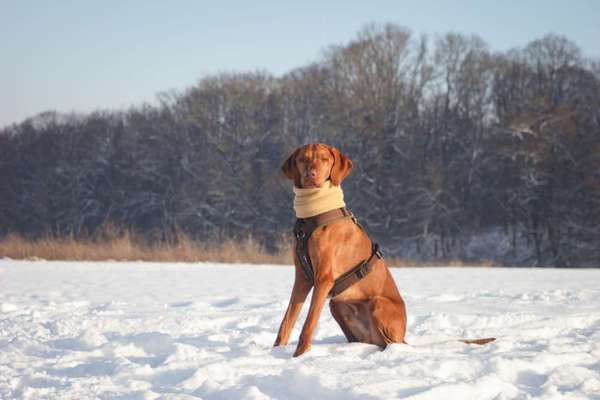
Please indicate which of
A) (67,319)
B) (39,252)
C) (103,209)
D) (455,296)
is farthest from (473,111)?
(67,319)

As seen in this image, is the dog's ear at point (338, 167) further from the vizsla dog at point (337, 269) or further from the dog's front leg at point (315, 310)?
the dog's front leg at point (315, 310)

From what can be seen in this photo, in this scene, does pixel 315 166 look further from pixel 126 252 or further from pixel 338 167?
pixel 126 252

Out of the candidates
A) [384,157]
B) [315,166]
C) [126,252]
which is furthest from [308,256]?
[384,157]

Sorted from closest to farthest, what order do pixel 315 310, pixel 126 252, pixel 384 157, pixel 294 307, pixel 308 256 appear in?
1. pixel 315 310
2. pixel 308 256
3. pixel 294 307
4. pixel 126 252
5. pixel 384 157

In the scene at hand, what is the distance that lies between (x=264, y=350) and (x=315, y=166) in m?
1.26

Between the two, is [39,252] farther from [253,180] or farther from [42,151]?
[42,151]

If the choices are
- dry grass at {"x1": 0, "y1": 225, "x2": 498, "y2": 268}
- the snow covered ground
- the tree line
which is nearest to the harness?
the snow covered ground

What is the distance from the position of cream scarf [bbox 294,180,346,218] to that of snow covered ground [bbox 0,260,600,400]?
0.92 m

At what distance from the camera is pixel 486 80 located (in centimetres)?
3638

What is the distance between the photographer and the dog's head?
441 centimetres

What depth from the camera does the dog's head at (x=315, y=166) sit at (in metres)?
4.41

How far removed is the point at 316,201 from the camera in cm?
443

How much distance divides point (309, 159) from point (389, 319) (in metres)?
1.20

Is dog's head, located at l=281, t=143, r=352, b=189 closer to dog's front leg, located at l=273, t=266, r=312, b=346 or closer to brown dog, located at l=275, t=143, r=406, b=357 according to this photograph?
brown dog, located at l=275, t=143, r=406, b=357
